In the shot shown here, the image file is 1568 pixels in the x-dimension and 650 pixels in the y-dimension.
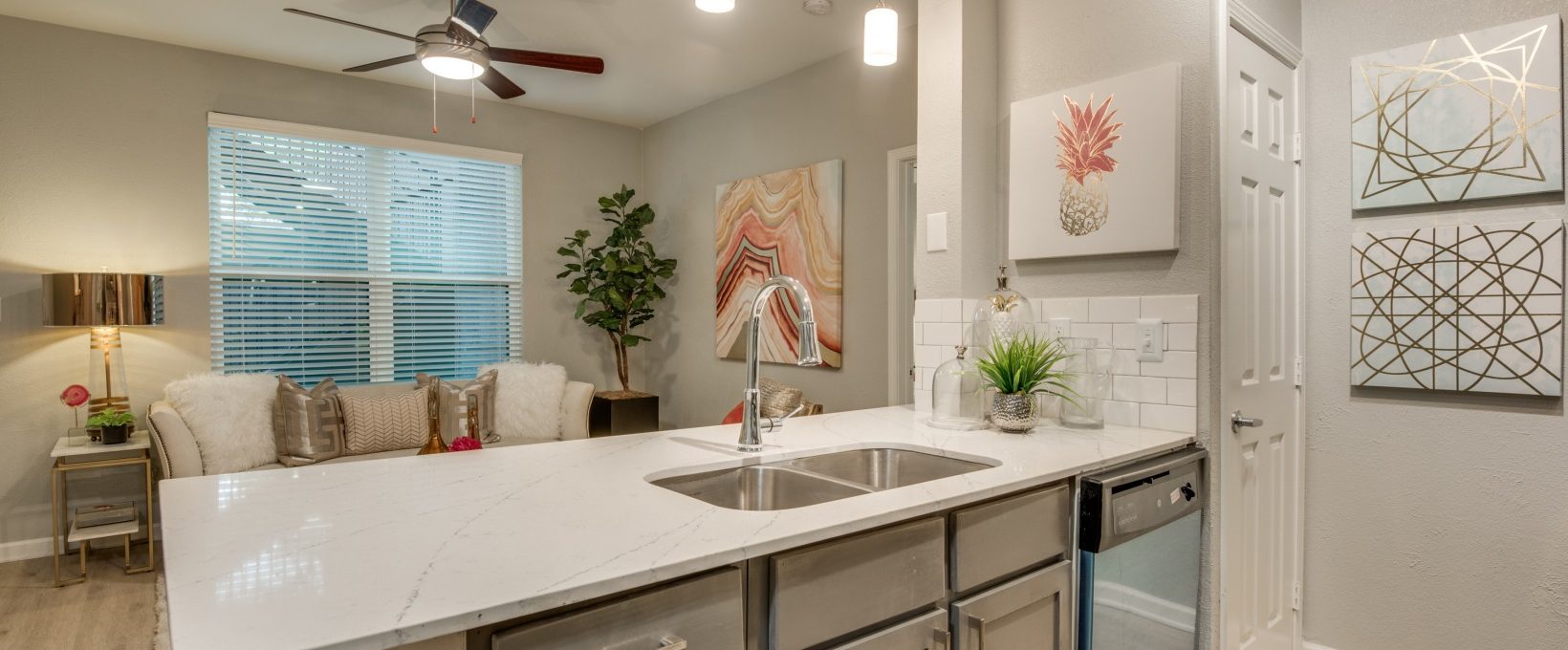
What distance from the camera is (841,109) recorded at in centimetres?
387

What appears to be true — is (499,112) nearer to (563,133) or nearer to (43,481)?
(563,133)

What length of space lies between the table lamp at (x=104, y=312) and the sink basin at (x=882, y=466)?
3.65 meters

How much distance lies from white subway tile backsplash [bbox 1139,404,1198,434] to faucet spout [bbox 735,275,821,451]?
1006mm

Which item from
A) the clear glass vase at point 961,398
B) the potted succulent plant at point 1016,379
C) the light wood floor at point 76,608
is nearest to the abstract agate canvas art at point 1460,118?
the potted succulent plant at point 1016,379

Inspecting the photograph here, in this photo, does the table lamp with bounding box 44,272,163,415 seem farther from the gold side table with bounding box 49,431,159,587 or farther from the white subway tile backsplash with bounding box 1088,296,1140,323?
the white subway tile backsplash with bounding box 1088,296,1140,323

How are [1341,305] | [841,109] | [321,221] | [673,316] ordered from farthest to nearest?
1. [673,316]
2. [321,221]
3. [841,109]
4. [1341,305]

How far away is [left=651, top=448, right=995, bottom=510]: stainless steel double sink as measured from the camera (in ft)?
5.03

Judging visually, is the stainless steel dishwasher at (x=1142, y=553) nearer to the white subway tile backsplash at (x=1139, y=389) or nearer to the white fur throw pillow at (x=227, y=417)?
the white subway tile backsplash at (x=1139, y=389)

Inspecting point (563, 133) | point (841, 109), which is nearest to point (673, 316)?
point (563, 133)

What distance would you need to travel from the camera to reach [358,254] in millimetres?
4410

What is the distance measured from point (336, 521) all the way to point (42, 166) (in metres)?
4.02

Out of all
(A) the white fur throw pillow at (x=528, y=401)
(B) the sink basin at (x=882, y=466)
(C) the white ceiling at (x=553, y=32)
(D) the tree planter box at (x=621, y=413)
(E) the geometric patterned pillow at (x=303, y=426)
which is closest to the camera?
(B) the sink basin at (x=882, y=466)

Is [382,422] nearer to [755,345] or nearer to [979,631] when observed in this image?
[755,345]

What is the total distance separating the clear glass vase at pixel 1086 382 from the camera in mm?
2045
